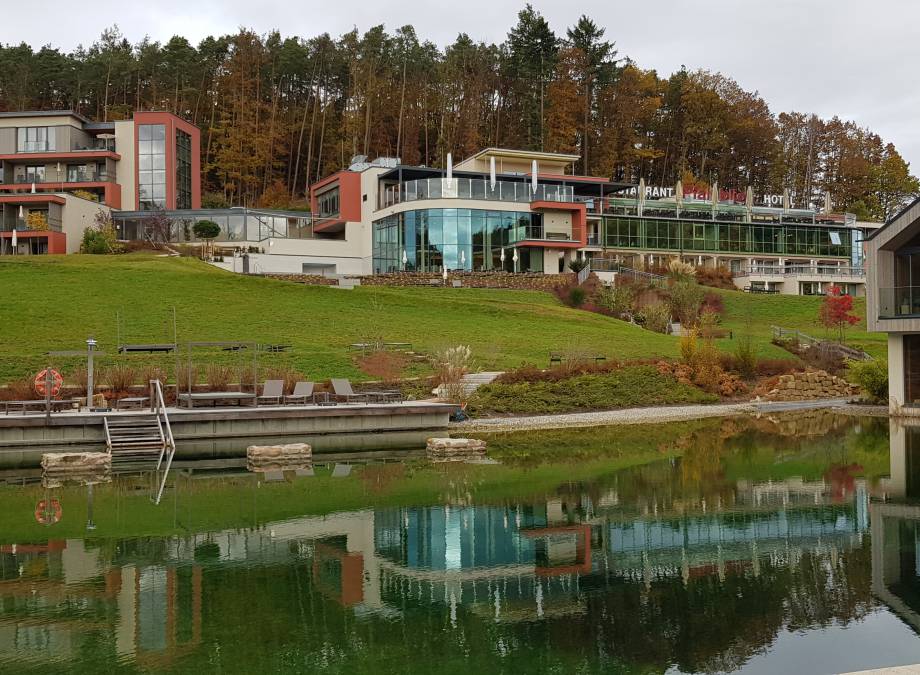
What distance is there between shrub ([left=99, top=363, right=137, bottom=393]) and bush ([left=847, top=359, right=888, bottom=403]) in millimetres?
Result: 23275

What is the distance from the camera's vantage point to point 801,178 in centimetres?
9256

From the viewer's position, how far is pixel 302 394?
1005 inches

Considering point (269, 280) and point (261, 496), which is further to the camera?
point (269, 280)

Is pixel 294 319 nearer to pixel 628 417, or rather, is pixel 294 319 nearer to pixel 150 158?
pixel 628 417

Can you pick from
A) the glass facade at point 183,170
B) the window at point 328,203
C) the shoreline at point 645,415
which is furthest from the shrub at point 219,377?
the glass facade at point 183,170

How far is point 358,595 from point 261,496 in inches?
259

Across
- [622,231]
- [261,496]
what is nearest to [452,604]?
[261,496]

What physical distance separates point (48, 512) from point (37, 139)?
2346 inches

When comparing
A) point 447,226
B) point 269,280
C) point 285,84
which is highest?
point 285,84

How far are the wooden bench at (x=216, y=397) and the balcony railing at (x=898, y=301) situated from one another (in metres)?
18.9

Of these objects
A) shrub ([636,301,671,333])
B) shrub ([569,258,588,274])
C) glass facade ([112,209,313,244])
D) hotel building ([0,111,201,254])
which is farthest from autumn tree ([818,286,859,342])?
hotel building ([0,111,201,254])

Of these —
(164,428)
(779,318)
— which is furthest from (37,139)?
(779,318)

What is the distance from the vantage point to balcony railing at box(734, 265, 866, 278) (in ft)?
200

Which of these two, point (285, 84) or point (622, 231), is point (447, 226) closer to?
point (622, 231)
